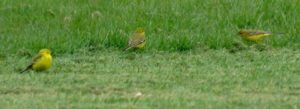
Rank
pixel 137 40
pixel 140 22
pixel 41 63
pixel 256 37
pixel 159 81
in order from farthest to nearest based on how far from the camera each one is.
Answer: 1. pixel 140 22
2. pixel 256 37
3. pixel 137 40
4. pixel 41 63
5. pixel 159 81

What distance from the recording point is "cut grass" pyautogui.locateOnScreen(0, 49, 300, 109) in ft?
24.3

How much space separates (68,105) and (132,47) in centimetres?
351

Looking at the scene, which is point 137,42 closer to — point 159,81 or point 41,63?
point 41,63

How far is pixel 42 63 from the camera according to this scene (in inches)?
360

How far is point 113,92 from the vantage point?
26.1 feet

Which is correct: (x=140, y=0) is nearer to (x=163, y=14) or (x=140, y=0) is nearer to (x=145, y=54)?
(x=163, y=14)

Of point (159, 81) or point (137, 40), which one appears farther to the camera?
point (137, 40)

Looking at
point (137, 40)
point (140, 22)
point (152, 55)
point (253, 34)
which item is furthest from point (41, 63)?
point (253, 34)

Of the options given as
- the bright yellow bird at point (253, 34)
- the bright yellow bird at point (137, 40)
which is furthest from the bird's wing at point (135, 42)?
the bright yellow bird at point (253, 34)

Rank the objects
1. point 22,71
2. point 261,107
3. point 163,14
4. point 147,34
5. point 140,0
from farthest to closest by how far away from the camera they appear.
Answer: point 140,0 < point 163,14 < point 147,34 < point 22,71 < point 261,107

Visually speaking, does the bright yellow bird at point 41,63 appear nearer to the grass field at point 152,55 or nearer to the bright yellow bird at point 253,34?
the grass field at point 152,55

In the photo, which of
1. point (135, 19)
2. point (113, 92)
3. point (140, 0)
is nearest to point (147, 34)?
point (135, 19)

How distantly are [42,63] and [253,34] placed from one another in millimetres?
3205

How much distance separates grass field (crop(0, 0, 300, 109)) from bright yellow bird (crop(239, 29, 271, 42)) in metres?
0.09
